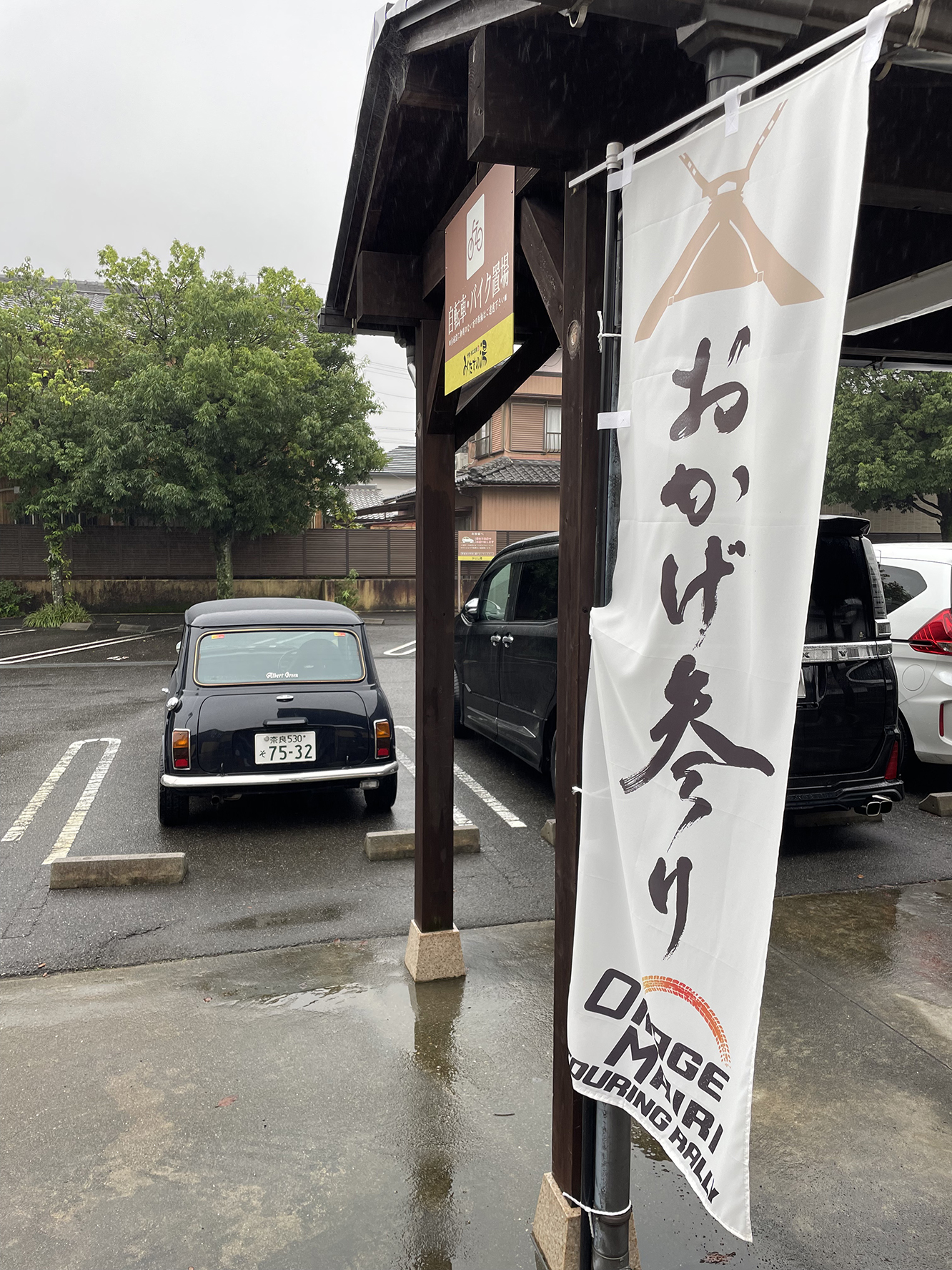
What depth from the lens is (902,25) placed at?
6.13ft

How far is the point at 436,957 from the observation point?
4.03 meters

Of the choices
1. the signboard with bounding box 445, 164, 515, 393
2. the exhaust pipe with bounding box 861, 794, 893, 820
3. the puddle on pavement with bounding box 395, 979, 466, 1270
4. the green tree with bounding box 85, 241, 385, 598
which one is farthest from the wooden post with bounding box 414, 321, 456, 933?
the green tree with bounding box 85, 241, 385, 598

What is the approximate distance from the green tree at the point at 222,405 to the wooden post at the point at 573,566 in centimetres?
1985

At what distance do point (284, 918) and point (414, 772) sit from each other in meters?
2.11

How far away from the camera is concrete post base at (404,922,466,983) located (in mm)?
4012

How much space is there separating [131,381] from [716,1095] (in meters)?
22.0

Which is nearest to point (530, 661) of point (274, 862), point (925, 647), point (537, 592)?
point (537, 592)

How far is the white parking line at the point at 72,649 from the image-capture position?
15742 millimetres

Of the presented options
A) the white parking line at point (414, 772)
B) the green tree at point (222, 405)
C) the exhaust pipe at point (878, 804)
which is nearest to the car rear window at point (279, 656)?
the white parking line at point (414, 772)

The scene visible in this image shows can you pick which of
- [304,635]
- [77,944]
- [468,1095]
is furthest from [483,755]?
[468,1095]

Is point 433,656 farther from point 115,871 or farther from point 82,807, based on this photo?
point 82,807

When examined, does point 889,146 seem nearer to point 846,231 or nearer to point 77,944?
point 846,231

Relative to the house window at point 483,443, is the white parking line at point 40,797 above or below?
below

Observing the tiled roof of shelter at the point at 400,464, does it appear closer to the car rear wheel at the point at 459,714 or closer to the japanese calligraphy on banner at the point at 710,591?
the car rear wheel at the point at 459,714
